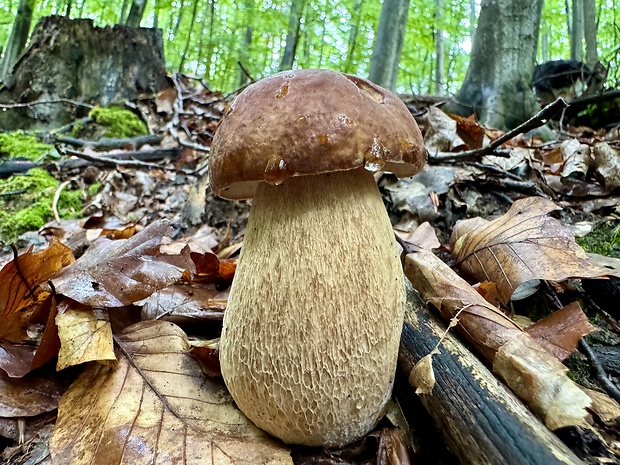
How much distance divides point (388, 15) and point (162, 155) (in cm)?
501

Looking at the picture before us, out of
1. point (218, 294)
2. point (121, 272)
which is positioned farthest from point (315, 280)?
A: point (218, 294)

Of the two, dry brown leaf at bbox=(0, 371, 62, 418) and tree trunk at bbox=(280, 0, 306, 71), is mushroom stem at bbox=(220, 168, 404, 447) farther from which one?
tree trunk at bbox=(280, 0, 306, 71)

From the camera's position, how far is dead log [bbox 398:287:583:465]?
0.98 meters

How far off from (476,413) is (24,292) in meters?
1.61

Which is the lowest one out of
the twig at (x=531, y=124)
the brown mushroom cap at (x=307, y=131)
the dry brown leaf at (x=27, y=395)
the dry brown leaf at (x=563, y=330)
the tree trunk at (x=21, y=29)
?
the dry brown leaf at (x=27, y=395)

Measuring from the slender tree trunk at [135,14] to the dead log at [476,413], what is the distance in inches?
285

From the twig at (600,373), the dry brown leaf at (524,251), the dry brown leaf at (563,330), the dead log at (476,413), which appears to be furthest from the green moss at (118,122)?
the twig at (600,373)

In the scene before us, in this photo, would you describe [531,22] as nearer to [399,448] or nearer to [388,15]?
[388,15]

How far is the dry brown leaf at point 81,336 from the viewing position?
4.40 ft

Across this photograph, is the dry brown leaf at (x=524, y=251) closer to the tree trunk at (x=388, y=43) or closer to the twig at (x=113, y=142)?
the twig at (x=113, y=142)

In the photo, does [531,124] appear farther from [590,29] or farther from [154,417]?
[590,29]

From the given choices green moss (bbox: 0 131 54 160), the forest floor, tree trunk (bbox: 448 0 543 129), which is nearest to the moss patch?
the forest floor

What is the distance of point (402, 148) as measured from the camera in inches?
46.8

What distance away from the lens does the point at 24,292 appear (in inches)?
63.1
